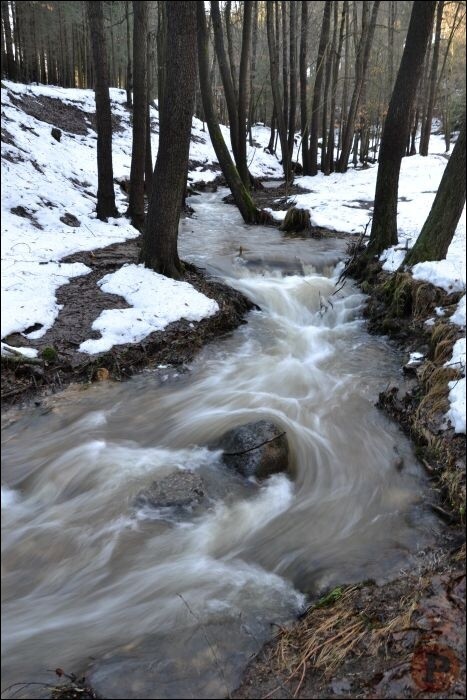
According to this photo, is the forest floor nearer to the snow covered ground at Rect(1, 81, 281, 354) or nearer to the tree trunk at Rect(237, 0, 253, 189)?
the snow covered ground at Rect(1, 81, 281, 354)

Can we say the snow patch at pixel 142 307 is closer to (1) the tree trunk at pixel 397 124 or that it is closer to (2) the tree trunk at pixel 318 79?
(1) the tree trunk at pixel 397 124

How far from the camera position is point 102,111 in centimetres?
983

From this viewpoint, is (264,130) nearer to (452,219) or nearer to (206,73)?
(206,73)

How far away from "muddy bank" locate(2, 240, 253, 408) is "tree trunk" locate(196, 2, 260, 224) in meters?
5.06

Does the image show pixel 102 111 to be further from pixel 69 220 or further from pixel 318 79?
pixel 318 79

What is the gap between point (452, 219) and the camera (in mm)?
6902

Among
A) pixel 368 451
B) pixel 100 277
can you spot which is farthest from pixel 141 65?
pixel 368 451

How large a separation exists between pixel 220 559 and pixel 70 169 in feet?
43.1

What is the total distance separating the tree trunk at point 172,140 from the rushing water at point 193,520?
5.94 ft

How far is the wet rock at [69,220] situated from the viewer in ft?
33.6

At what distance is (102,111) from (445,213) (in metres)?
6.88

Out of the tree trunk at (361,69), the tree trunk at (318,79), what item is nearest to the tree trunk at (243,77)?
the tree trunk at (318,79)

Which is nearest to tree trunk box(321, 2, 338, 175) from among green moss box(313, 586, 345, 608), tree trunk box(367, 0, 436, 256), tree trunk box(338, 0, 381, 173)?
tree trunk box(338, 0, 381, 173)
